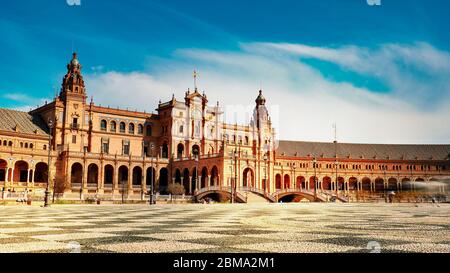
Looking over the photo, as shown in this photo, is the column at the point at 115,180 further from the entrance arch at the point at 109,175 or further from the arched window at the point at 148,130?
the arched window at the point at 148,130

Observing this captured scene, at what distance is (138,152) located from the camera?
9338 cm

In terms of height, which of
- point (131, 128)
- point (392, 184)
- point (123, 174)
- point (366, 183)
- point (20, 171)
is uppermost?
point (131, 128)

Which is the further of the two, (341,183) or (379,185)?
(341,183)

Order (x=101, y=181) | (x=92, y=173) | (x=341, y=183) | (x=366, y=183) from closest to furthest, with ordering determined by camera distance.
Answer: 1. (x=101, y=181)
2. (x=92, y=173)
3. (x=341, y=183)
4. (x=366, y=183)

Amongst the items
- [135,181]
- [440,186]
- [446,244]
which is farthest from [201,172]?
[446,244]

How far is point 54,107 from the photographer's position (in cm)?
8138

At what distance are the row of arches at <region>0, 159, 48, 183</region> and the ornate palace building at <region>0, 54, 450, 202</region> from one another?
17 cm

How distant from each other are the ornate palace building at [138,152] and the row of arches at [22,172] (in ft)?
0.55

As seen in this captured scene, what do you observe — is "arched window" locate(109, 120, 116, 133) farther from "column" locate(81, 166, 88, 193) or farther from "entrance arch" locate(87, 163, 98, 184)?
"column" locate(81, 166, 88, 193)

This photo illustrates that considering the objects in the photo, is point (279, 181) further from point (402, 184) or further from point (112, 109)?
point (112, 109)

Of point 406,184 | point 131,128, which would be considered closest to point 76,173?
point 131,128

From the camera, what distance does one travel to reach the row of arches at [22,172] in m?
71.4

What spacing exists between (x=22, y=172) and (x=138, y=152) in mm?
23460

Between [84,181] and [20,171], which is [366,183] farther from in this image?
[20,171]
